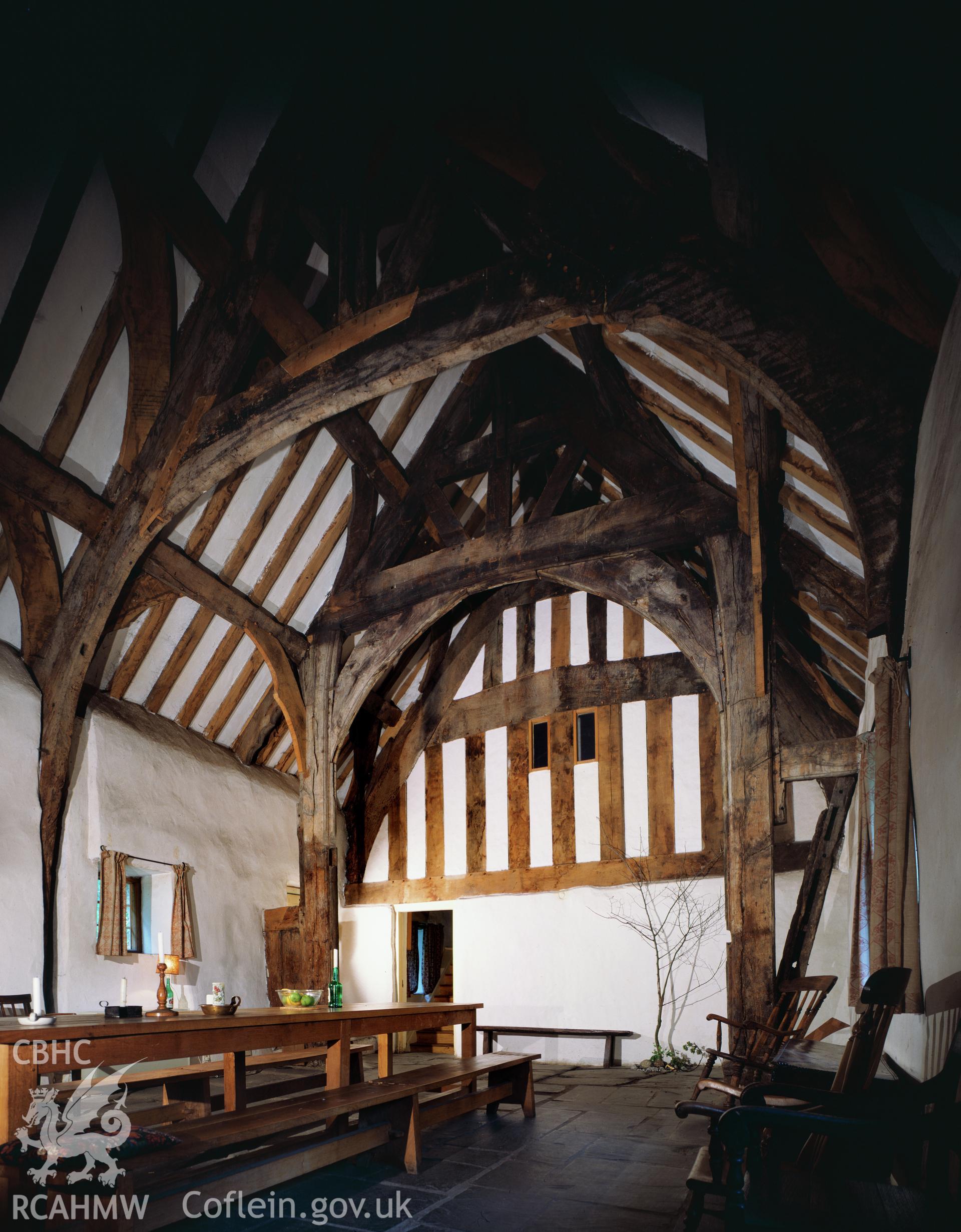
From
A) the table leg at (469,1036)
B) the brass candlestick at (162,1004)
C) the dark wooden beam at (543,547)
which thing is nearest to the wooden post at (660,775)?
the dark wooden beam at (543,547)

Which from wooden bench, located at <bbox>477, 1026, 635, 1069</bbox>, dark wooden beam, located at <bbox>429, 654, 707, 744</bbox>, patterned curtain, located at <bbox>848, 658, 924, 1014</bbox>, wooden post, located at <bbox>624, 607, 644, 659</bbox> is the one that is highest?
wooden post, located at <bbox>624, 607, 644, 659</bbox>

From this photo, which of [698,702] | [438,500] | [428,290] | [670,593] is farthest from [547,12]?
[698,702]

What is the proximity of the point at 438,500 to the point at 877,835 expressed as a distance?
5.23 metres

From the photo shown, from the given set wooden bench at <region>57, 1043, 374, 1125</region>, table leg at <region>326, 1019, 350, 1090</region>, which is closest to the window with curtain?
wooden bench at <region>57, 1043, 374, 1125</region>

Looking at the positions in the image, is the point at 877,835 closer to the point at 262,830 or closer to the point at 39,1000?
the point at 39,1000

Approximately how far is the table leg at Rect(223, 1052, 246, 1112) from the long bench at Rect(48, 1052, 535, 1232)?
178mm

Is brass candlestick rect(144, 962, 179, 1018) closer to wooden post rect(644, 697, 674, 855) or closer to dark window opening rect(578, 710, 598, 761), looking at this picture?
wooden post rect(644, 697, 674, 855)

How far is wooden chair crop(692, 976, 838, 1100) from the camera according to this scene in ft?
15.8

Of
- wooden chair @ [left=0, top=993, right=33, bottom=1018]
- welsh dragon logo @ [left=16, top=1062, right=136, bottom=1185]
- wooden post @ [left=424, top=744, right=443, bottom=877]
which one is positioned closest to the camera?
welsh dragon logo @ [left=16, top=1062, right=136, bottom=1185]

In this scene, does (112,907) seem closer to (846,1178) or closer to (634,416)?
(634,416)

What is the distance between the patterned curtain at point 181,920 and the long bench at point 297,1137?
3.52 m

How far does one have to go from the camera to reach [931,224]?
2771 millimetres

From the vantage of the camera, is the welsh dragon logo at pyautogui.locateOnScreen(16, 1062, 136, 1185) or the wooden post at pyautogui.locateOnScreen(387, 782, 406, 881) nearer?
the welsh dragon logo at pyautogui.locateOnScreen(16, 1062, 136, 1185)

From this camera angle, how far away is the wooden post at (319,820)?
7.40 meters
